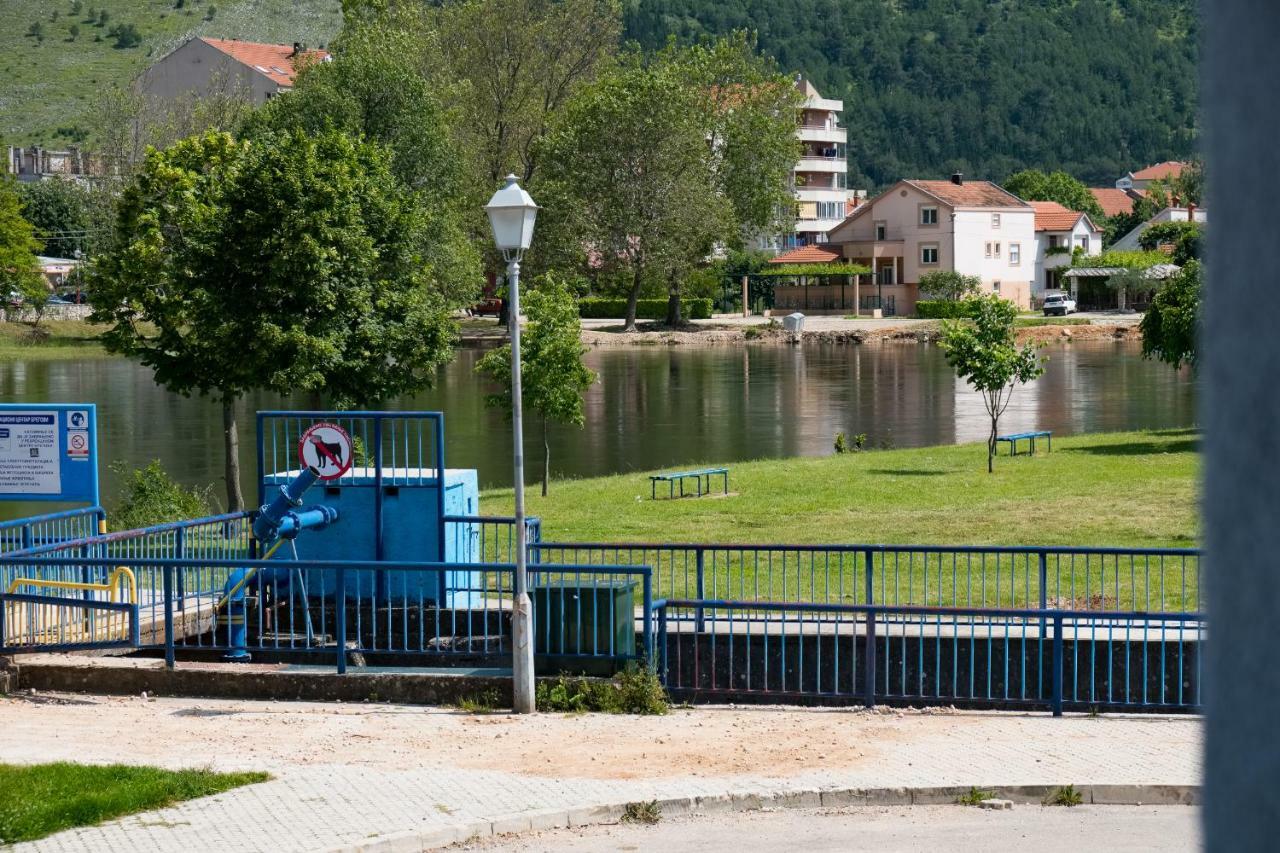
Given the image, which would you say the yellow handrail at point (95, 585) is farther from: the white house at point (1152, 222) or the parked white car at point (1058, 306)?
the white house at point (1152, 222)

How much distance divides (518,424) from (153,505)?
36.7 feet

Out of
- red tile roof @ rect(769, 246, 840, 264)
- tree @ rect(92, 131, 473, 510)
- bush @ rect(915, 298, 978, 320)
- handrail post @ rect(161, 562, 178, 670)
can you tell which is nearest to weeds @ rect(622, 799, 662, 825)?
handrail post @ rect(161, 562, 178, 670)

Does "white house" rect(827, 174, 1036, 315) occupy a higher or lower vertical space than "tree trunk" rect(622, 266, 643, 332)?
higher

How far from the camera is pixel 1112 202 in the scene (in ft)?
543

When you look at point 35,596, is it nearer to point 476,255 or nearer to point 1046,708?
point 1046,708

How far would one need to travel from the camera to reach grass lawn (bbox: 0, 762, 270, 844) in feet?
30.5

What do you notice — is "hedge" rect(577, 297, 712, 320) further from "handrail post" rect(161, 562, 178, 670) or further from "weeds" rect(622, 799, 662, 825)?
"weeds" rect(622, 799, 662, 825)

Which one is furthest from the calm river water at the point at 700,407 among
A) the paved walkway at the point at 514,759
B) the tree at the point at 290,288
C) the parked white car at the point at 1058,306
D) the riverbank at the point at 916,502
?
the parked white car at the point at 1058,306

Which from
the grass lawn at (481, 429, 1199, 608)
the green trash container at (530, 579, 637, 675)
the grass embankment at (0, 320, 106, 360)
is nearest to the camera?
the green trash container at (530, 579, 637, 675)

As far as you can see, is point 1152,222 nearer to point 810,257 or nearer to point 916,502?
point 810,257

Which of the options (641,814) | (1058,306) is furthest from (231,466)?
(1058,306)

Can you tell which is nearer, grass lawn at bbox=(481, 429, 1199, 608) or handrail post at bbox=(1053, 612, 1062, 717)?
handrail post at bbox=(1053, 612, 1062, 717)

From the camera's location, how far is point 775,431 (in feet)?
141

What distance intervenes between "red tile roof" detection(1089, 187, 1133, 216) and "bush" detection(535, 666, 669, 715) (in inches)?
6193
